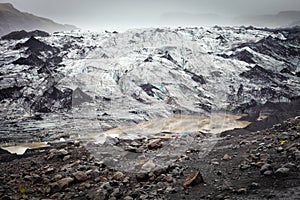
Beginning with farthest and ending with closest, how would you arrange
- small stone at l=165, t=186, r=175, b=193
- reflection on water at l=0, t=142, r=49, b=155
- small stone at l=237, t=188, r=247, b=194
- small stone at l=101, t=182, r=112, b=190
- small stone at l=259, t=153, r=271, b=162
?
reflection on water at l=0, t=142, r=49, b=155 < small stone at l=101, t=182, r=112, b=190 < small stone at l=259, t=153, r=271, b=162 < small stone at l=165, t=186, r=175, b=193 < small stone at l=237, t=188, r=247, b=194

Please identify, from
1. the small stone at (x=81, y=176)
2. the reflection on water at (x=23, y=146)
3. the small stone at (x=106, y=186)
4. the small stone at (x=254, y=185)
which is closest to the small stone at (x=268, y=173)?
the small stone at (x=254, y=185)

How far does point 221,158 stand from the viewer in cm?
475

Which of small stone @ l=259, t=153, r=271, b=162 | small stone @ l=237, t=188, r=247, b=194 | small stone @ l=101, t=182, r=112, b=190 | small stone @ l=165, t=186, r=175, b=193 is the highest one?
small stone @ l=259, t=153, r=271, b=162

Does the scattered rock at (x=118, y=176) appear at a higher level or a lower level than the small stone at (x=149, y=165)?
lower

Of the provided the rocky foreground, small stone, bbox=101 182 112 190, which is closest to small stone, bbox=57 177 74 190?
the rocky foreground

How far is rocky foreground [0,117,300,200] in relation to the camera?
321cm

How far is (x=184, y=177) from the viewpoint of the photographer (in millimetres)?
4129

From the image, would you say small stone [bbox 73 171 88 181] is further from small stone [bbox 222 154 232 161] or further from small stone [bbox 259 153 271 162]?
small stone [bbox 259 153 271 162]

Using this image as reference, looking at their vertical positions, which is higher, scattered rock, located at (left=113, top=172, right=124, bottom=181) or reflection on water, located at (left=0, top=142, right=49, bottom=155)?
scattered rock, located at (left=113, top=172, right=124, bottom=181)

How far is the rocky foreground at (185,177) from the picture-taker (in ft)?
10.5

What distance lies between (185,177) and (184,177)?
2cm

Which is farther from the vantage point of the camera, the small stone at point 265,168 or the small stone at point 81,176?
the small stone at point 81,176

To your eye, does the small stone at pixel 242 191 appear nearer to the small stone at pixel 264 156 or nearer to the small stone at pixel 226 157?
the small stone at pixel 264 156

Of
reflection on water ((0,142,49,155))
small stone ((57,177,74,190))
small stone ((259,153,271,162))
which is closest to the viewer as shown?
small stone ((259,153,271,162))
